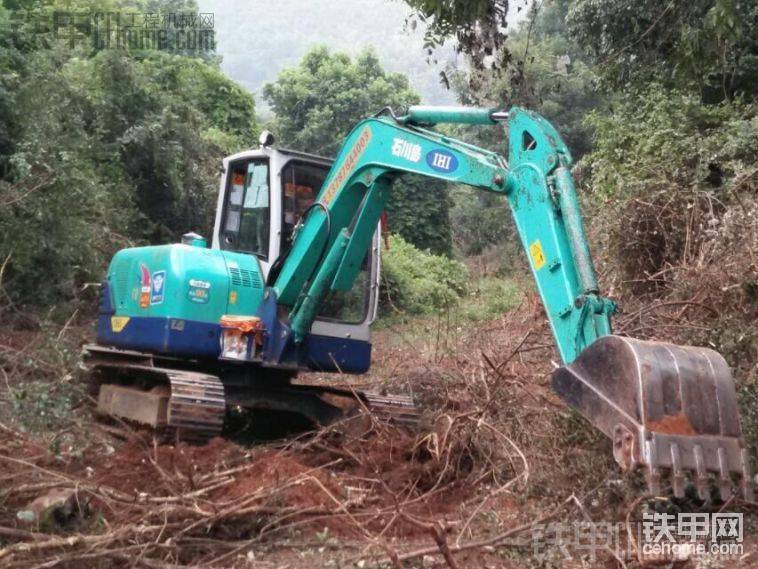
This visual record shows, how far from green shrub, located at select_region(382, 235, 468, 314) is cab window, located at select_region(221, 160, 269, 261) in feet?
31.5

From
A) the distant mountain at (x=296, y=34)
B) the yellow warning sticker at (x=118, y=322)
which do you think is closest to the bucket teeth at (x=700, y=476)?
the yellow warning sticker at (x=118, y=322)

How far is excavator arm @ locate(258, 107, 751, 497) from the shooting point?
4434 millimetres

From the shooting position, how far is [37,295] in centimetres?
1287

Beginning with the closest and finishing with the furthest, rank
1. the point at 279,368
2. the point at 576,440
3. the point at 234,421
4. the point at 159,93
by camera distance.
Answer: the point at 576,440, the point at 279,368, the point at 234,421, the point at 159,93

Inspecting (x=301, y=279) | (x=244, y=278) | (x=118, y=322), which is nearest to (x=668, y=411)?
(x=301, y=279)

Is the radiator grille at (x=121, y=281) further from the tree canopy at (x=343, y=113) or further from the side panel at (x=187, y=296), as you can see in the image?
the tree canopy at (x=343, y=113)

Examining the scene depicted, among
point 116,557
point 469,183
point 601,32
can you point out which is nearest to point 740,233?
point 469,183

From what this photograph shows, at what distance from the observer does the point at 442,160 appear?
6.45 m

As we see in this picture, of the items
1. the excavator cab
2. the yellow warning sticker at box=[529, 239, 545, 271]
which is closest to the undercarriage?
the excavator cab

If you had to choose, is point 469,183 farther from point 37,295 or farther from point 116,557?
point 37,295

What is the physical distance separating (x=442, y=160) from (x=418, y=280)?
1487 centimetres

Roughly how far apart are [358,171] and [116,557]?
12.2ft

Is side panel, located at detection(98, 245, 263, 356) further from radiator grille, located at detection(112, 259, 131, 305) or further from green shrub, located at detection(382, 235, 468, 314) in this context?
green shrub, located at detection(382, 235, 468, 314)

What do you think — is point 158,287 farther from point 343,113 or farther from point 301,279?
point 343,113
